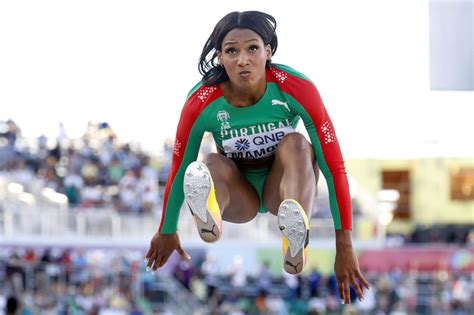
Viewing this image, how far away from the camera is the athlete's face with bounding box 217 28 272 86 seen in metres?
4.75

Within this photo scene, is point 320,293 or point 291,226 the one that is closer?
point 291,226

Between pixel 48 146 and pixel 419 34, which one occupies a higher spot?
pixel 419 34

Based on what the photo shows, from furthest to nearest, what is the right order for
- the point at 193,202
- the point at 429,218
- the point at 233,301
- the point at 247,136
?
the point at 429,218 < the point at 233,301 < the point at 247,136 < the point at 193,202

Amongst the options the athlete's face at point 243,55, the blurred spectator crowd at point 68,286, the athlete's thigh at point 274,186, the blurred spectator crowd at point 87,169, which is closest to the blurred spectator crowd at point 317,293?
the blurred spectator crowd at point 68,286

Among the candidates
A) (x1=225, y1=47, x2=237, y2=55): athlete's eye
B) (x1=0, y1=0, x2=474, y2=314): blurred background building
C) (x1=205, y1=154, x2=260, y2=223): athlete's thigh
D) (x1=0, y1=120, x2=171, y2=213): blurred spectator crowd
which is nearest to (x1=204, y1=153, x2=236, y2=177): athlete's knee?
(x1=205, y1=154, x2=260, y2=223): athlete's thigh

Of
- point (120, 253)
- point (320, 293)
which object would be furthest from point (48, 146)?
point (320, 293)

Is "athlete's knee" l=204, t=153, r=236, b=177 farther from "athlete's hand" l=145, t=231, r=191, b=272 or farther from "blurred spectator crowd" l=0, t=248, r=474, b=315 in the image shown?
"blurred spectator crowd" l=0, t=248, r=474, b=315

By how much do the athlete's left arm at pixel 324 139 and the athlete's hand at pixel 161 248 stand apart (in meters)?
0.87

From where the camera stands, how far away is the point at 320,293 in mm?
13547

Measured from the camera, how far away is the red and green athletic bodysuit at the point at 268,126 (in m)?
4.82

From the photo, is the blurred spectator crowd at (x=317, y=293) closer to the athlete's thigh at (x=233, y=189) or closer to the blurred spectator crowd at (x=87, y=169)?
the blurred spectator crowd at (x=87, y=169)

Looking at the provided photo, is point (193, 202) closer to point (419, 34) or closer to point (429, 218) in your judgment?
point (419, 34)

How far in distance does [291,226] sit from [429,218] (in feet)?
63.1

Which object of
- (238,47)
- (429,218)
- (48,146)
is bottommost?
(429,218)
